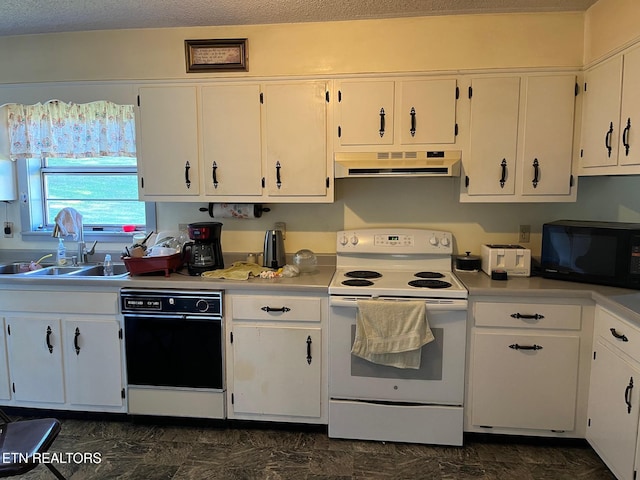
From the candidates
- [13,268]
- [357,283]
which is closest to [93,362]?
[13,268]

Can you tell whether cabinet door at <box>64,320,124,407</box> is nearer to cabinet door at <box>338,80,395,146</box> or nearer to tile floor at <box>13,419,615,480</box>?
tile floor at <box>13,419,615,480</box>

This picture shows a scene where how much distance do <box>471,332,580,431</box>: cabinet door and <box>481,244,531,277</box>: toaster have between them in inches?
16.8

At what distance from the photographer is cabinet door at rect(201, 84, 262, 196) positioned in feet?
8.96

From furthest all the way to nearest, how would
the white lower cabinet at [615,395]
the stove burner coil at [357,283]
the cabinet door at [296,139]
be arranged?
the cabinet door at [296,139], the stove burner coil at [357,283], the white lower cabinet at [615,395]

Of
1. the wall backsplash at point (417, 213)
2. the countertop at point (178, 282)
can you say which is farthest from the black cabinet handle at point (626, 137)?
the countertop at point (178, 282)

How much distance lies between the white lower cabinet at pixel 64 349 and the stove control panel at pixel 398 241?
1.54 m

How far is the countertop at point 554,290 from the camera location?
2.11 meters

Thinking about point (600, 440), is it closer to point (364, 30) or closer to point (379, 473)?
point (379, 473)

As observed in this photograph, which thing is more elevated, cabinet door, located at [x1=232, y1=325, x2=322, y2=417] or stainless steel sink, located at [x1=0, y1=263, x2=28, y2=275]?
stainless steel sink, located at [x1=0, y1=263, x2=28, y2=275]

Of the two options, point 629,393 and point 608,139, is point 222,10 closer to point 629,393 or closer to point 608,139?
point 608,139

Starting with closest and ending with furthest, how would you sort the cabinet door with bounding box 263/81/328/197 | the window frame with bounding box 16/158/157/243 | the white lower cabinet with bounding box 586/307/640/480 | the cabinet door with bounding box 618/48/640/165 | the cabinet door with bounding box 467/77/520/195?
the white lower cabinet with bounding box 586/307/640/480 → the cabinet door with bounding box 618/48/640/165 → the cabinet door with bounding box 467/77/520/195 → the cabinet door with bounding box 263/81/328/197 → the window frame with bounding box 16/158/157/243

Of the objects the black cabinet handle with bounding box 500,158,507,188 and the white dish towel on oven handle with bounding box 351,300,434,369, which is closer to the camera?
the white dish towel on oven handle with bounding box 351,300,434,369

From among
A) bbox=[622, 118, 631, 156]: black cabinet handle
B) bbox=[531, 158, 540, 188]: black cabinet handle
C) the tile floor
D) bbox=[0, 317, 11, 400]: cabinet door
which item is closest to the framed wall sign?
bbox=[531, 158, 540, 188]: black cabinet handle

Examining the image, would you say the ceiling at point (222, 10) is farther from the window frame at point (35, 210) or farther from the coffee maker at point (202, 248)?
A: the coffee maker at point (202, 248)
